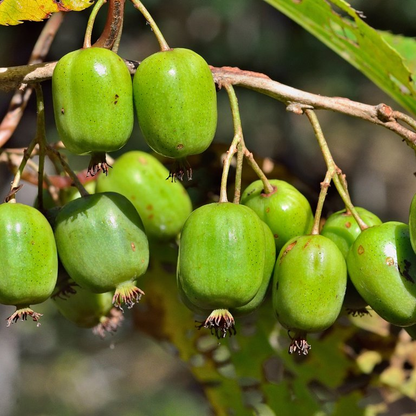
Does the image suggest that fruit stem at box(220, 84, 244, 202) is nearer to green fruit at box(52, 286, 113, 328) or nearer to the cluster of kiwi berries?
the cluster of kiwi berries

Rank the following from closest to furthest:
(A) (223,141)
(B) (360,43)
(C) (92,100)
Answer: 1. (C) (92,100)
2. (B) (360,43)
3. (A) (223,141)

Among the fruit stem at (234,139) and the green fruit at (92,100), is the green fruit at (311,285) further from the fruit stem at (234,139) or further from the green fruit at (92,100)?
the green fruit at (92,100)

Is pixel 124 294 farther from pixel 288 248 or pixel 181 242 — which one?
pixel 288 248

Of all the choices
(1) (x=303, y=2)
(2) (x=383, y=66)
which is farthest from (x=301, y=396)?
(1) (x=303, y=2)

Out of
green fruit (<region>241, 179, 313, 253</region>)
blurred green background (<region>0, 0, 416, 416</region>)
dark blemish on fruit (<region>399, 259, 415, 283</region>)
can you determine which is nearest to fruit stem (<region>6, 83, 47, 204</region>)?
green fruit (<region>241, 179, 313, 253</region>)

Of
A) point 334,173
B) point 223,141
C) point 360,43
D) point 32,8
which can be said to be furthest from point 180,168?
point 223,141

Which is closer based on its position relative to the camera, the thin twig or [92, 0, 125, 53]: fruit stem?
[92, 0, 125, 53]: fruit stem
